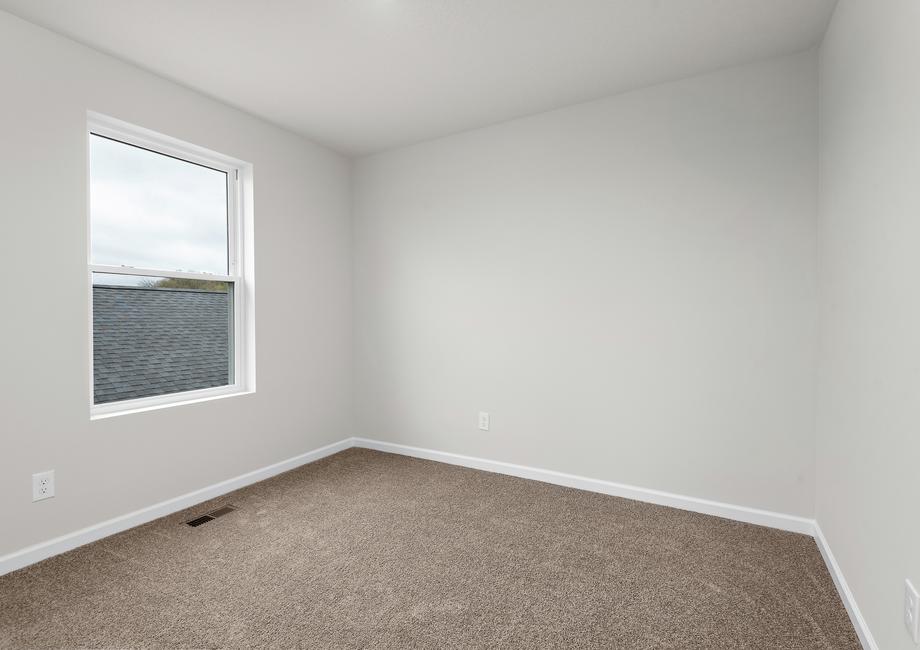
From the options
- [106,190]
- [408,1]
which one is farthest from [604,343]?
[106,190]

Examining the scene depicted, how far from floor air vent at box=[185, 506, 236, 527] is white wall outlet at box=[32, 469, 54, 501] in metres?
0.66

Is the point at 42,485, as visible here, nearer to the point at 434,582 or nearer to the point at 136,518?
the point at 136,518

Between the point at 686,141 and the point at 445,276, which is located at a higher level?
the point at 686,141

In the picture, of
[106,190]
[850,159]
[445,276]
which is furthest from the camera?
[445,276]

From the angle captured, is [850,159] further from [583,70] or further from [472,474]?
[472,474]

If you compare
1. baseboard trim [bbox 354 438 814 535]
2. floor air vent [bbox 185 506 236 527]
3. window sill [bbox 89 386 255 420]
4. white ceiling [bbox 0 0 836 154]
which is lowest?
floor air vent [bbox 185 506 236 527]

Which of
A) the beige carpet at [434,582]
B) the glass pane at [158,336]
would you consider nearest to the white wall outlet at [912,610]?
the beige carpet at [434,582]

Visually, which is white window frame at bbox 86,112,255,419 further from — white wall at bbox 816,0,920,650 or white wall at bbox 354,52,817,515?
white wall at bbox 816,0,920,650

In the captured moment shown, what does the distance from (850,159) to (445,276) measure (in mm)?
2464

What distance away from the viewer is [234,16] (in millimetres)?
2211

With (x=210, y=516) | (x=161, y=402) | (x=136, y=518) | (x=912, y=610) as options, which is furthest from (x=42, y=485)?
(x=912, y=610)

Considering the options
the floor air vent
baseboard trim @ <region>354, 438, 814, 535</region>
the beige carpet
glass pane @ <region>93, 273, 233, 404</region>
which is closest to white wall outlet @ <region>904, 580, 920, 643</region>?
the beige carpet

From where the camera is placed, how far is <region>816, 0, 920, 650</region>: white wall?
54.1 inches

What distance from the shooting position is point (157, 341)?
290 centimetres
